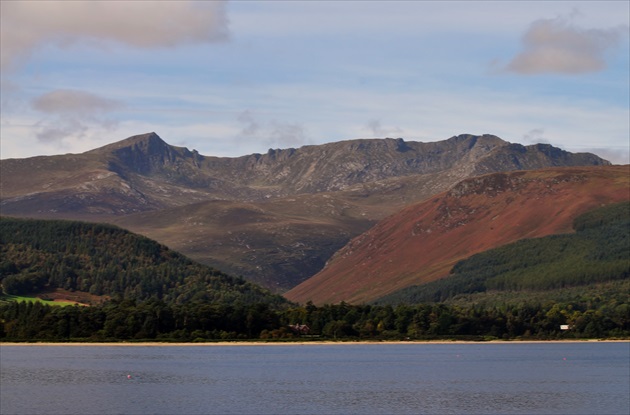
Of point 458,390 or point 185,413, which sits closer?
point 185,413

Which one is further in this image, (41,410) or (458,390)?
(458,390)

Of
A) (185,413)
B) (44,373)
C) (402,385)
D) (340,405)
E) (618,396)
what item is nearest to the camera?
(185,413)

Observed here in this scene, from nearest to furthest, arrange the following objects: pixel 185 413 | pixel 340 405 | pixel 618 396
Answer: pixel 185 413, pixel 340 405, pixel 618 396

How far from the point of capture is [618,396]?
164125 mm

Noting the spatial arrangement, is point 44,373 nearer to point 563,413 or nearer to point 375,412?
point 375,412

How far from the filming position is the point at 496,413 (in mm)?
139750

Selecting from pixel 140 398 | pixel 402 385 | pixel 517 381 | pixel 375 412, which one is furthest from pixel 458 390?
pixel 140 398

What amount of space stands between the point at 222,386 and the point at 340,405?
31.4m

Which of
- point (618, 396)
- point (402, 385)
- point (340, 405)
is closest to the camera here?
point (340, 405)

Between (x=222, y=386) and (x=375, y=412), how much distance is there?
40.8 m

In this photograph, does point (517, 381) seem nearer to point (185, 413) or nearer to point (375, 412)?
point (375, 412)

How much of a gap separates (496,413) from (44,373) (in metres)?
87.0

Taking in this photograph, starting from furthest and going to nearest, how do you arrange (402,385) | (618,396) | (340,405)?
(402,385) < (618,396) < (340,405)

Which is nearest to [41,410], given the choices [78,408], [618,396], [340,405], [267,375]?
[78,408]
